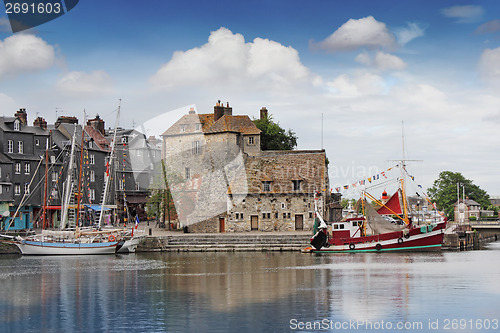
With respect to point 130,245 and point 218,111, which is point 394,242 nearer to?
point 130,245

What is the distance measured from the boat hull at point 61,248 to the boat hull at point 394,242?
20.2m

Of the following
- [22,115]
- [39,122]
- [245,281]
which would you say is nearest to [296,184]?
[245,281]

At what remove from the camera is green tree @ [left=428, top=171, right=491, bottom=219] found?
129m

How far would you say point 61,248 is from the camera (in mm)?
59219

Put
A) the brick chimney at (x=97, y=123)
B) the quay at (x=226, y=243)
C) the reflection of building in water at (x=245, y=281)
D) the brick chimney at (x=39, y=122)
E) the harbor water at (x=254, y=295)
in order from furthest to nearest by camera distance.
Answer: the brick chimney at (x=97, y=123)
the brick chimney at (x=39, y=122)
the quay at (x=226, y=243)
the reflection of building in water at (x=245, y=281)
the harbor water at (x=254, y=295)

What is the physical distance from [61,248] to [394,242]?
29978 mm

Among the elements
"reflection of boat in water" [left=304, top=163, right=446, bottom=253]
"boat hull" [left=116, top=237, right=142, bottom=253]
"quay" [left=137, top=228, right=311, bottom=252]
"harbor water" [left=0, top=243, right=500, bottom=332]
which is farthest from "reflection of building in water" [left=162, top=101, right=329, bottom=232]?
"harbor water" [left=0, top=243, right=500, bottom=332]

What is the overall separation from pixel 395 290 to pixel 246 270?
12.1 metres

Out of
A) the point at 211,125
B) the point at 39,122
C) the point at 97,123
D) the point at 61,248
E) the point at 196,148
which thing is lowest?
the point at 61,248

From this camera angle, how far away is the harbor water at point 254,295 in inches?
1008

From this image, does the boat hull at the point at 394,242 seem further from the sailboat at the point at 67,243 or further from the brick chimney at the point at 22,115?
the brick chimney at the point at 22,115

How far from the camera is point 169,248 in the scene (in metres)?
59.2

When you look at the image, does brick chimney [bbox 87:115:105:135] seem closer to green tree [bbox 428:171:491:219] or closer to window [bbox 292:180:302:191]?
window [bbox 292:180:302:191]

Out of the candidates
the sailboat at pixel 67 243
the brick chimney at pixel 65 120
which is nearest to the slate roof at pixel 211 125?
the brick chimney at pixel 65 120
